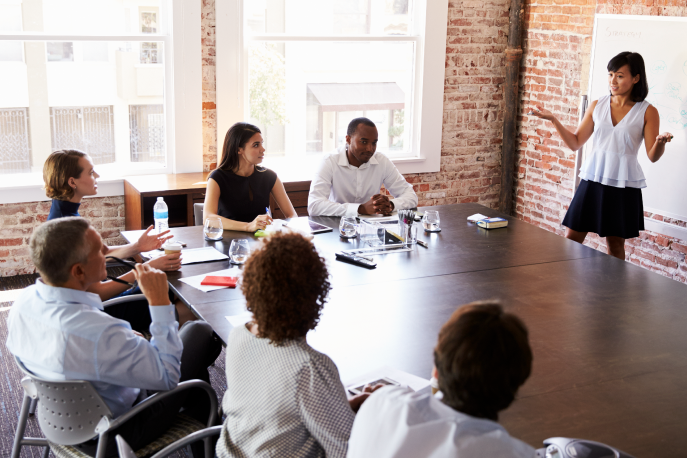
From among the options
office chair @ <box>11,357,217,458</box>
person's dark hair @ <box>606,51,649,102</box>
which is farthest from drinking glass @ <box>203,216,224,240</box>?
person's dark hair @ <box>606,51,649,102</box>

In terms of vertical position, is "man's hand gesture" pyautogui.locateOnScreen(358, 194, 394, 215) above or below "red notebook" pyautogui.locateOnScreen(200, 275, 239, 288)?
above

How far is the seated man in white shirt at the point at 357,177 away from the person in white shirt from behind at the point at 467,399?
285cm

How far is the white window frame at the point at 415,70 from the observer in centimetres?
575

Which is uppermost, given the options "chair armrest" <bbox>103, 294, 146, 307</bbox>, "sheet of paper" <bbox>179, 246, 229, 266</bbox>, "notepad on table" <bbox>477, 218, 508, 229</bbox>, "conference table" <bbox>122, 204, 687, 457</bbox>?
"notepad on table" <bbox>477, 218, 508, 229</bbox>

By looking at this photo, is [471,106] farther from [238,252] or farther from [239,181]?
[238,252]

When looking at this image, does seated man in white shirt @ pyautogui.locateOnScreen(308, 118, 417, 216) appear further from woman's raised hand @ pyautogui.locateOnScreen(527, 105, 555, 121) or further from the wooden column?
the wooden column

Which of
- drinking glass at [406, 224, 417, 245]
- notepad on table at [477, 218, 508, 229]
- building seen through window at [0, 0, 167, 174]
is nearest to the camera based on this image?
drinking glass at [406, 224, 417, 245]

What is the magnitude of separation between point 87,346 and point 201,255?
1319 millimetres

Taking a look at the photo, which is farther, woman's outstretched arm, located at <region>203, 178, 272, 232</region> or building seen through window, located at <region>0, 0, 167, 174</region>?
building seen through window, located at <region>0, 0, 167, 174</region>

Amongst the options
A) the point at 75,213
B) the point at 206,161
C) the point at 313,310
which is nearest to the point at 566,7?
the point at 206,161

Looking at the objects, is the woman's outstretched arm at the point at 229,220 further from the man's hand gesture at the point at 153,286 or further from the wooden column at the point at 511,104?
the wooden column at the point at 511,104

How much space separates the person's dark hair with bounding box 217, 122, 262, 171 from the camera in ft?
13.8

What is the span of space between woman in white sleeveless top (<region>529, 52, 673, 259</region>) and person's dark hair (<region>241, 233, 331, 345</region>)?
11.9 ft

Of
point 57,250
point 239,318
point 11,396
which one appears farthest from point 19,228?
point 57,250
